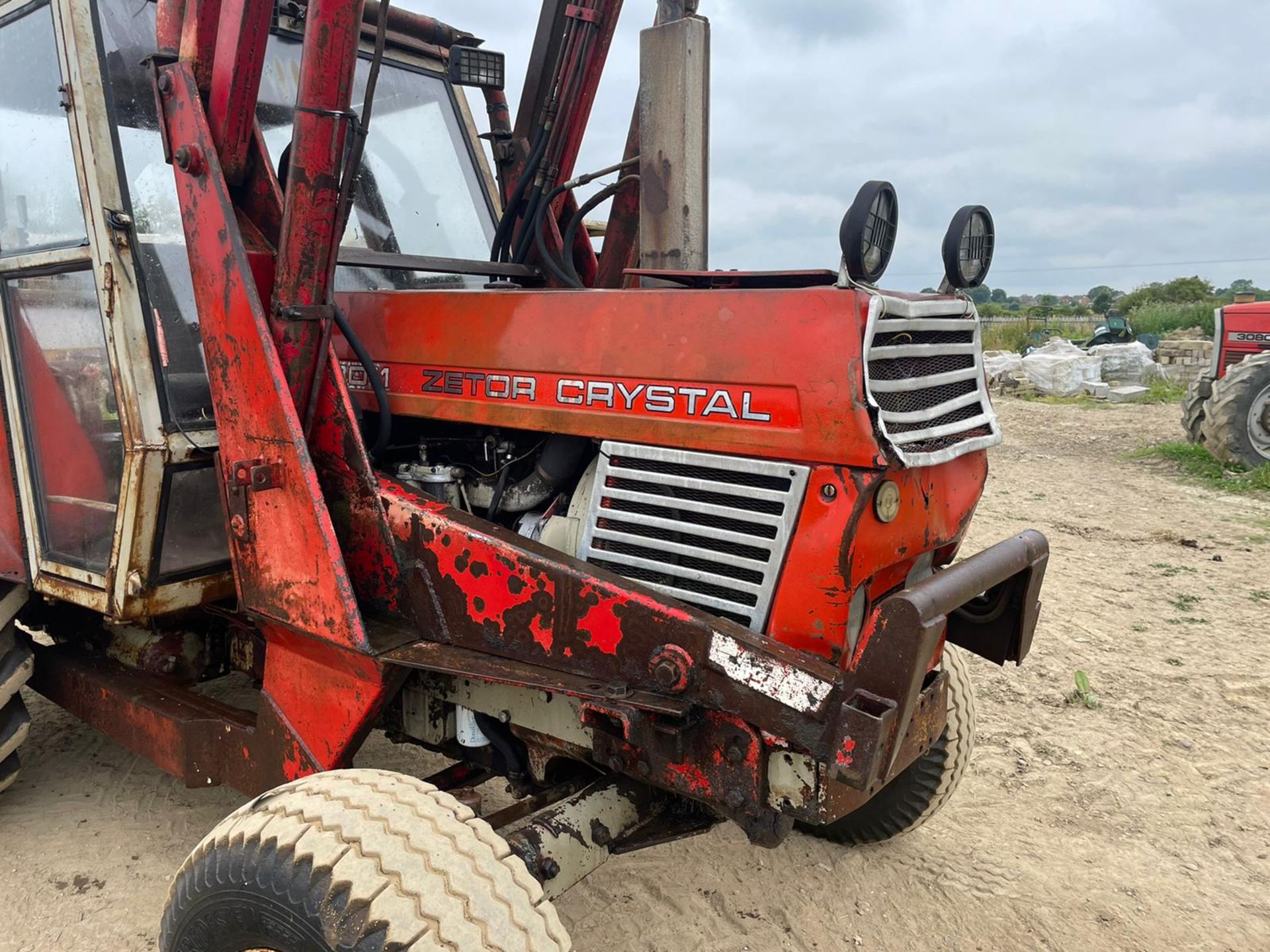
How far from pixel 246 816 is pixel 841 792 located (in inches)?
50.0

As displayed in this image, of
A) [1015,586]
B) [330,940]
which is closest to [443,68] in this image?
[1015,586]

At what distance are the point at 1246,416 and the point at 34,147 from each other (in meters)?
10.4

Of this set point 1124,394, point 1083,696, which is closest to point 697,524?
point 1083,696

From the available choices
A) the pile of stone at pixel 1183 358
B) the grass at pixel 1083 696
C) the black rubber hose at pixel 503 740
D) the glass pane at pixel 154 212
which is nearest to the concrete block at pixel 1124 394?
the pile of stone at pixel 1183 358

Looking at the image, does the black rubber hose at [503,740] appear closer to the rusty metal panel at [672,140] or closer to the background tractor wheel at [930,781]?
the background tractor wheel at [930,781]

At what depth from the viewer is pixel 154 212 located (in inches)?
108

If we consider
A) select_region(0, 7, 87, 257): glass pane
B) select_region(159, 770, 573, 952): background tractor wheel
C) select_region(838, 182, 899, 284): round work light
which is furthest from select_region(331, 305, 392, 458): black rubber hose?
select_region(838, 182, 899, 284): round work light

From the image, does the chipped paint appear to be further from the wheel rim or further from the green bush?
the green bush

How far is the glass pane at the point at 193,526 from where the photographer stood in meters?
2.69

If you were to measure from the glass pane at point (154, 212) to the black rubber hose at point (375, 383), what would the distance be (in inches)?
16.5

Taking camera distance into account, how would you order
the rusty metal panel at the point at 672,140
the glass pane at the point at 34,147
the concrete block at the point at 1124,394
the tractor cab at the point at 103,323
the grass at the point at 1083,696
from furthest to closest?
the concrete block at the point at 1124,394 → the grass at the point at 1083,696 → the rusty metal panel at the point at 672,140 → the glass pane at the point at 34,147 → the tractor cab at the point at 103,323

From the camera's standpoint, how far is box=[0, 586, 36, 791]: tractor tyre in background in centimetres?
315

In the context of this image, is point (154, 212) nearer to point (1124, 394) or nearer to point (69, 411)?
point (69, 411)

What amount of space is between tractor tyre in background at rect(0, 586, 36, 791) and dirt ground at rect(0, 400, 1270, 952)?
0.22 meters
